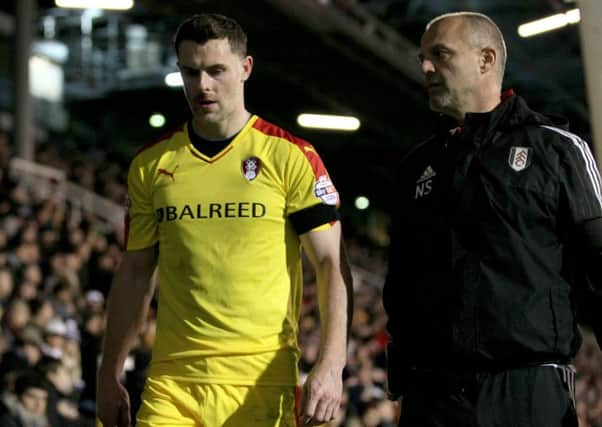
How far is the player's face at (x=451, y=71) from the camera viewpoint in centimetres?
387

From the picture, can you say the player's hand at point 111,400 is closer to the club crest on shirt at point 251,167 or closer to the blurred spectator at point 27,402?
the club crest on shirt at point 251,167

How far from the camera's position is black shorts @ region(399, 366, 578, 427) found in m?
3.56

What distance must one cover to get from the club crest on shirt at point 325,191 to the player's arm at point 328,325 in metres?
0.09

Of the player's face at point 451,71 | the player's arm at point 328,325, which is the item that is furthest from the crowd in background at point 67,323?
the player's face at point 451,71

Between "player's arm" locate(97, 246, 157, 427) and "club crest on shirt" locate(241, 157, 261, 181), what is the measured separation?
487 millimetres

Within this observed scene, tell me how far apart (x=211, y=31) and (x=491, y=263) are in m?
1.30

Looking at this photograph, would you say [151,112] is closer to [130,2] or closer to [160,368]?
[130,2]

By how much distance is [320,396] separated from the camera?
3.64 meters

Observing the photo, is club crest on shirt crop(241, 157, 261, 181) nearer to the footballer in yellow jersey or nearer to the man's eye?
the footballer in yellow jersey

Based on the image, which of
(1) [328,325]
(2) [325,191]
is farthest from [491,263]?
(2) [325,191]

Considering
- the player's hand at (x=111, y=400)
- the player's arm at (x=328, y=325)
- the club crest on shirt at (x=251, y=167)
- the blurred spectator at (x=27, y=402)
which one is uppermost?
the club crest on shirt at (x=251, y=167)

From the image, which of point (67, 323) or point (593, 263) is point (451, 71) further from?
point (67, 323)

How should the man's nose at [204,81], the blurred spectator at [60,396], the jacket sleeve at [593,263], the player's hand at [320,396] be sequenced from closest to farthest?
the jacket sleeve at [593,263] → the player's hand at [320,396] → the man's nose at [204,81] → the blurred spectator at [60,396]

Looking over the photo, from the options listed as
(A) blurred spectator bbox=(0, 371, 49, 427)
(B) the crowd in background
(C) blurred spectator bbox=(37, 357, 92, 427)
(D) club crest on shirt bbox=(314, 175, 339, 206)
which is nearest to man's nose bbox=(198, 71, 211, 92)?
(D) club crest on shirt bbox=(314, 175, 339, 206)
